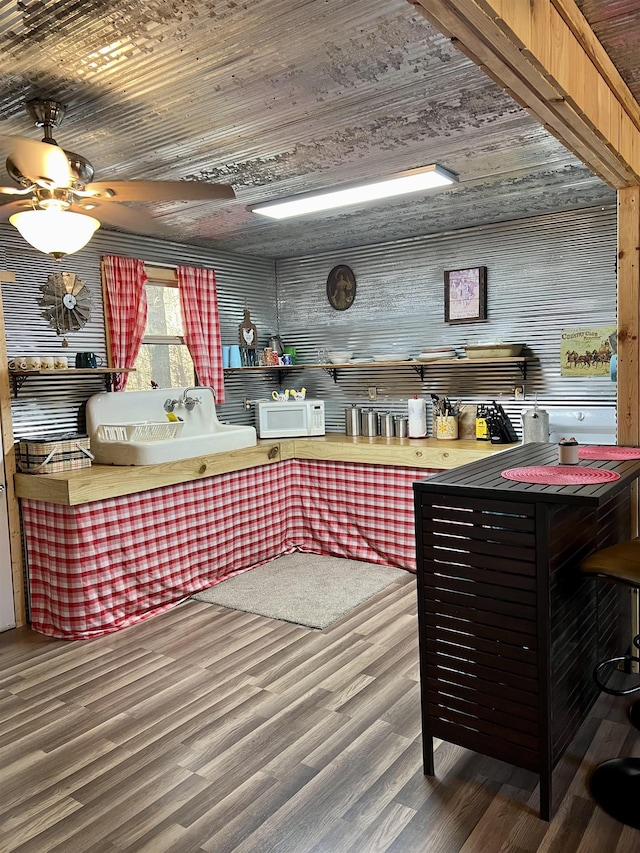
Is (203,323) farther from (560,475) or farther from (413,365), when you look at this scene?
(560,475)

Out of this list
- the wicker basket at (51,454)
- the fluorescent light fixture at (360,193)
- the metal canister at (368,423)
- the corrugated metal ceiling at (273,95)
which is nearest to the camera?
the corrugated metal ceiling at (273,95)

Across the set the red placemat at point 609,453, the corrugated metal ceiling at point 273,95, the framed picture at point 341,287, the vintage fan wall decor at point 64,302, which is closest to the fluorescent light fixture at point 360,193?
the corrugated metal ceiling at point 273,95

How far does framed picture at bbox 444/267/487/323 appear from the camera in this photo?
4789 millimetres

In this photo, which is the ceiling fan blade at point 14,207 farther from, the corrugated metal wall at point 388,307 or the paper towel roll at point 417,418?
the paper towel roll at point 417,418

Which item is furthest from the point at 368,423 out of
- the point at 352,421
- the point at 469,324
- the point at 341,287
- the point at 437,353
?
the point at 341,287

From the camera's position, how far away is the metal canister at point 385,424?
5051 mm

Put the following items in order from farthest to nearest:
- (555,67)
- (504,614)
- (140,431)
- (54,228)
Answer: (140,431), (54,228), (504,614), (555,67)

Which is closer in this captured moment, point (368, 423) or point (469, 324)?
point (469, 324)

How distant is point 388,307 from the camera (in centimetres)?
528

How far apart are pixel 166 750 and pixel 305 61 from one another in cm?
261

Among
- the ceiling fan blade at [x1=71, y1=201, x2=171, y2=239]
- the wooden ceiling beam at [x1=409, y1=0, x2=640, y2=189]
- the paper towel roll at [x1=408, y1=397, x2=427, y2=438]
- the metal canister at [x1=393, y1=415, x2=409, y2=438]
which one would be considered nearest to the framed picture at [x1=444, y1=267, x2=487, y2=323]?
the paper towel roll at [x1=408, y1=397, x2=427, y2=438]

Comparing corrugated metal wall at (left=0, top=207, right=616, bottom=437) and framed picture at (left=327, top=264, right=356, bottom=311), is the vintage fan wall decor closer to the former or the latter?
corrugated metal wall at (left=0, top=207, right=616, bottom=437)

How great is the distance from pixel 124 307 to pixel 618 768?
395 centimetres

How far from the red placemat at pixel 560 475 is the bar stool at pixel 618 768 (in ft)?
0.86
